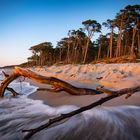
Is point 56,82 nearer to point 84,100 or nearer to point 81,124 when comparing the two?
point 84,100

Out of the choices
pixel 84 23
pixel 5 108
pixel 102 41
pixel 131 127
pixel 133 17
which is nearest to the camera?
pixel 131 127

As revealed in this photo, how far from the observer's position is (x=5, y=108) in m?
5.86

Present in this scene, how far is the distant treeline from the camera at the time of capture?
32.6 meters

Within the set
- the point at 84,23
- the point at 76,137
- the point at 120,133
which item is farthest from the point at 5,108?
the point at 84,23

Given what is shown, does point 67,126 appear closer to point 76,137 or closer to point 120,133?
point 76,137

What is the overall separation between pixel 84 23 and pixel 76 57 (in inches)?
524

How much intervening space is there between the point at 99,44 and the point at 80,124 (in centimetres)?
4681

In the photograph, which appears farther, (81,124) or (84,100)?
(84,100)

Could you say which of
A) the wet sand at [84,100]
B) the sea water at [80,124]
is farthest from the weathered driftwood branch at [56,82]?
the sea water at [80,124]

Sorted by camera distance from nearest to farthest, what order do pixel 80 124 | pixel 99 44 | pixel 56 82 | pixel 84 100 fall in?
1. pixel 80 124
2. pixel 84 100
3. pixel 56 82
4. pixel 99 44

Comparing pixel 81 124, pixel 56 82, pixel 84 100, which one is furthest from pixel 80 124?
pixel 56 82

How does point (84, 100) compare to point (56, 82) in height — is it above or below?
below

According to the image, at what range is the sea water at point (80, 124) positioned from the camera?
11.2ft

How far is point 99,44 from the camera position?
163 ft
